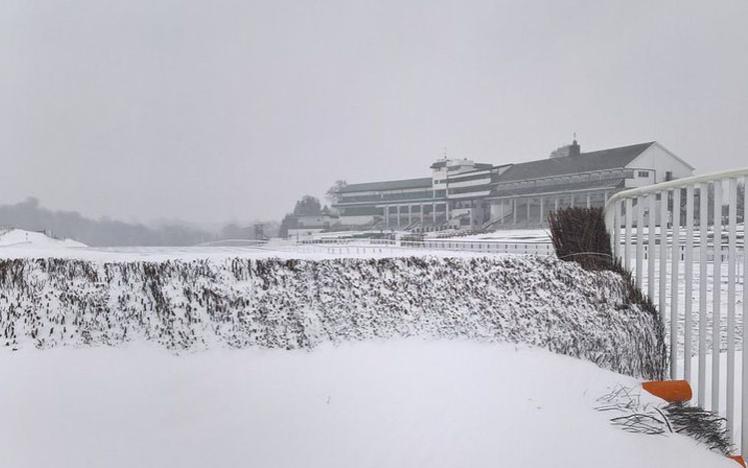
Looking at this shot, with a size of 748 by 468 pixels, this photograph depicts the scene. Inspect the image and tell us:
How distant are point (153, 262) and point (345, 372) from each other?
99 centimetres

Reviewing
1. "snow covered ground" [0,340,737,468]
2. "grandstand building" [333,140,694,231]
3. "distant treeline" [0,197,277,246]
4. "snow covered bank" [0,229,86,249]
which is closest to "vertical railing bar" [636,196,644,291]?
"snow covered ground" [0,340,737,468]

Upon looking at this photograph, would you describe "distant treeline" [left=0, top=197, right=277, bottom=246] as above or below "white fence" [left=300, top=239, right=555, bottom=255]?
above

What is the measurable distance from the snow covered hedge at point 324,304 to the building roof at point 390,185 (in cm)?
150

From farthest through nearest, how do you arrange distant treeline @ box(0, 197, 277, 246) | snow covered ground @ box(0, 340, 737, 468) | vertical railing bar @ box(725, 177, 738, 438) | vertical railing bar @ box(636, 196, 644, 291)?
distant treeline @ box(0, 197, 277, 246) < vertical railing bar @ box(636, 196, 644, 291) < vertical railing bar @ box(725, 177, 738, 438) < snow covered ground @ box(0, 340, 737, 468)

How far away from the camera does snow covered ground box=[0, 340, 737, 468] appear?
121cm

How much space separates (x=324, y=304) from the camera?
2025mm

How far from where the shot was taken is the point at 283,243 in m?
3.18

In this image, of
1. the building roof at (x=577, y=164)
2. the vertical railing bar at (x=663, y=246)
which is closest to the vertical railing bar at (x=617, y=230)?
the vertical railing bar at (x=663, y=246)

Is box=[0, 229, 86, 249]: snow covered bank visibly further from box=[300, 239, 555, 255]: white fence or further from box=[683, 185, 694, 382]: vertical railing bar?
box=[683, 185, 694, 382]: vertical railing bar

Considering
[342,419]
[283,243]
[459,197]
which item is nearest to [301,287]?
[342,419]

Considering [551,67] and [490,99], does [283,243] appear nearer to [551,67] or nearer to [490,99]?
[490,99]

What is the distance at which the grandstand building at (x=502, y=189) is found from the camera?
3160 mm

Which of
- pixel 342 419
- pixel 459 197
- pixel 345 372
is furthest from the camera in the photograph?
pixel 459 197

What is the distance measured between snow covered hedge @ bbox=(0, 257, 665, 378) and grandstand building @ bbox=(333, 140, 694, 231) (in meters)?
1.13
